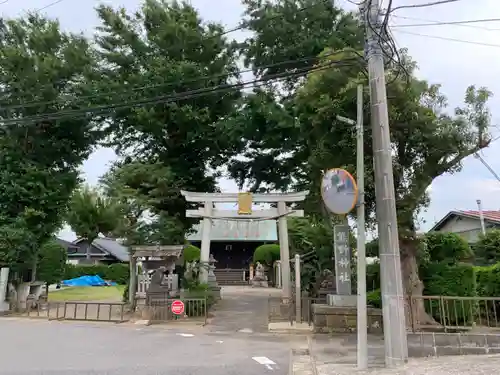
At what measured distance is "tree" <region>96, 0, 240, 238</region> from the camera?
64.7 ft

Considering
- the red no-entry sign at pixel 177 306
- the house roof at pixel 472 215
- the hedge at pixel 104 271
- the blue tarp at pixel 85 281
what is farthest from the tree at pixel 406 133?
the hedge at pixel 104 271

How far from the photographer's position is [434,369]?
634 cm

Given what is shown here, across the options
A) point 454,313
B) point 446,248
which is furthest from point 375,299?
point 446,248

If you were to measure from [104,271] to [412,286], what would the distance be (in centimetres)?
2954

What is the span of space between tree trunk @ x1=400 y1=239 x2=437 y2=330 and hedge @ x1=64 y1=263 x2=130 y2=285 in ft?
89.1

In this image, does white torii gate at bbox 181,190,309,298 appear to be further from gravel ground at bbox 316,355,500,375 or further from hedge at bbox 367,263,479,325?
gravel ground at bbox 316,355,500,375

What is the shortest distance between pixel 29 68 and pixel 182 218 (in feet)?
31.9

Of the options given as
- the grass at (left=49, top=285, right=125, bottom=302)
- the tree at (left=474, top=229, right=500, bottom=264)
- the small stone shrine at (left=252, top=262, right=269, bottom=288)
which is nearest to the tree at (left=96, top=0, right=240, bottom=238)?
the grass at (left=49, top=285, right=125, bottom=302)

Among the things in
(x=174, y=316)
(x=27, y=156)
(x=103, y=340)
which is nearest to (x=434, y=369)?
Answer: (x=103, y=340)

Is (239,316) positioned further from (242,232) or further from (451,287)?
(242,232)

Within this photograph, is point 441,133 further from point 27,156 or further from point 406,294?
point 27,156

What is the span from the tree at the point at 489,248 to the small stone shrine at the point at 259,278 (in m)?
16.0

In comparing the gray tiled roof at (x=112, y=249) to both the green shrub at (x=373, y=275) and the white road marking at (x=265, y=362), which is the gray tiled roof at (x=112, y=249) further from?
the white road marking at (x=265, y=362)

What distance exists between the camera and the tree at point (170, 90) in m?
19.7
